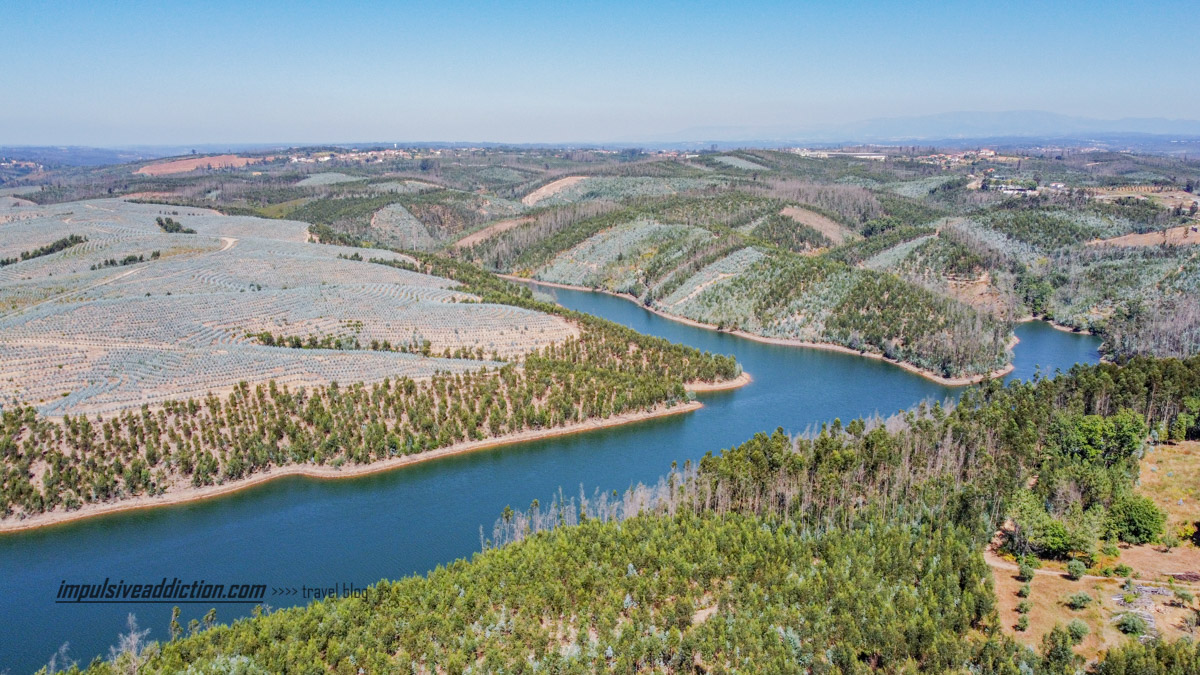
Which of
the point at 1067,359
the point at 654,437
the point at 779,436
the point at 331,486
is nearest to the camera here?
the point at 779,436

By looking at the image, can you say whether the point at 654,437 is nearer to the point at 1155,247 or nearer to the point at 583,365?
the point at 583,365

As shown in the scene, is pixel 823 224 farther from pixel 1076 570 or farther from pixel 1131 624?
pixel 1131 624

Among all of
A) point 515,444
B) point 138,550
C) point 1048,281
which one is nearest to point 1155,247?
point 1048,281

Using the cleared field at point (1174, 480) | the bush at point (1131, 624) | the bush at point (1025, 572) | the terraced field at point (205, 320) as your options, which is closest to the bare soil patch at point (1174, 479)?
the cleared field at point (1174, 480)

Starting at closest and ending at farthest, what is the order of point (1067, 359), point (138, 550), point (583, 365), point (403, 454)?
point (138, 550), point (403, 454), point (583, 365), point (1067, 359)

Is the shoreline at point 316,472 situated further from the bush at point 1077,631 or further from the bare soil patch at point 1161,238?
the bare soil patch at point 1161,238

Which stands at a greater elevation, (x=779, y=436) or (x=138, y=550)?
(x=779, y=436)
